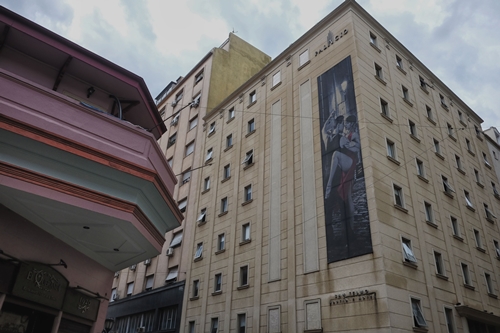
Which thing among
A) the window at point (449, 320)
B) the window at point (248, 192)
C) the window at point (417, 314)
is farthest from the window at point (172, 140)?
the window at point (449, 320)

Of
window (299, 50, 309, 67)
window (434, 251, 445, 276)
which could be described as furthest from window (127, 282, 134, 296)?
window (434, 251, 445, 276)

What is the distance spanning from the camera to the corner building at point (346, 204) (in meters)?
19.6

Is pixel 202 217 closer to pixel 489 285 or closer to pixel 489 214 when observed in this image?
pixel 489 285

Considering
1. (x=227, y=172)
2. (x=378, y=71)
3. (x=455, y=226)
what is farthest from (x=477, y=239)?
(x=227, y=172)

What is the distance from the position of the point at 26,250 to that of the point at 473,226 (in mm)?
27337

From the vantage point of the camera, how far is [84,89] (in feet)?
40.2

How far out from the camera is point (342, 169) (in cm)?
2244

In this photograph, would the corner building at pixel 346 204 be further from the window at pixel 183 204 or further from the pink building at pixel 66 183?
the pink building at pixel 66 183

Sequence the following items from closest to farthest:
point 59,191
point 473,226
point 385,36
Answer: point 59,191 < point 473,226 < point 385,36

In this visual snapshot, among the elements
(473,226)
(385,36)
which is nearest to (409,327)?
(473,226)

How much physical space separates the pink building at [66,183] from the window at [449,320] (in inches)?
615

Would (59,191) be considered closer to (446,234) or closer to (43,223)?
(43,223)

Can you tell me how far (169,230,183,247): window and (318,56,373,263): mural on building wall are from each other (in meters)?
15.8

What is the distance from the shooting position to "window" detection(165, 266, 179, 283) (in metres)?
31.9
